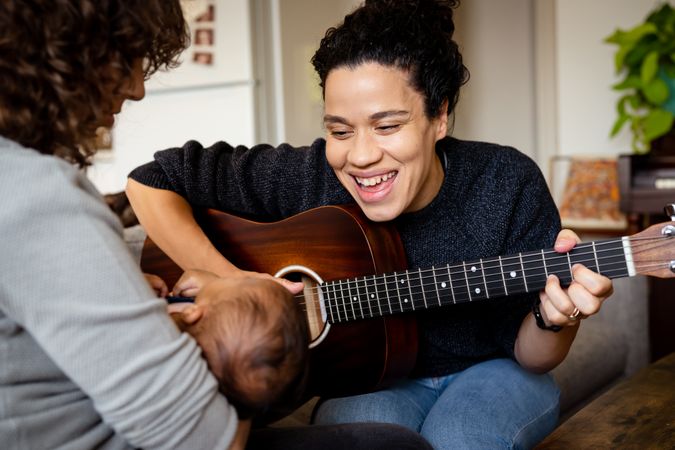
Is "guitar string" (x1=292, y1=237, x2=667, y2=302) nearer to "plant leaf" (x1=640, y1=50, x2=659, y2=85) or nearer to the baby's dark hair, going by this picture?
the baby's dark hair

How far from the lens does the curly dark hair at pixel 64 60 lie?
0.78 m

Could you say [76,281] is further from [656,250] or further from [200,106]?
[200,106]

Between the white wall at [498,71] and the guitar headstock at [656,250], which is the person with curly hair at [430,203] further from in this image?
the white wall at [498,71]

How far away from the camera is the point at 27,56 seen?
0.78m

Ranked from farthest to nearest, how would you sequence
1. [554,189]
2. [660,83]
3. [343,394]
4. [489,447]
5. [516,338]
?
1. [554,189]
2. [660,83]
3. [343,394]
4. [516,338]
5. [489,447]

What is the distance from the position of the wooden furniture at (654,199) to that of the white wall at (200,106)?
162cm

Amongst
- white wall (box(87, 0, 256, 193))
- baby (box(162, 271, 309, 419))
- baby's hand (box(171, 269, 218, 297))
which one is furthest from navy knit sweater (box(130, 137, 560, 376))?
white wall (box(87, 0, 256, 193))

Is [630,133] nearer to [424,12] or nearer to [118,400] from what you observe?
[424,12]

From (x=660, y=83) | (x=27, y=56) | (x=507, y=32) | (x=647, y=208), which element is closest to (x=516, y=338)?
(x=27, y=56)

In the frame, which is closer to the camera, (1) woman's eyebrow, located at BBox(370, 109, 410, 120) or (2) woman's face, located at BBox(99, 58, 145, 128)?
(2) woman's face, located at BBox(99, 58, 145, 128)

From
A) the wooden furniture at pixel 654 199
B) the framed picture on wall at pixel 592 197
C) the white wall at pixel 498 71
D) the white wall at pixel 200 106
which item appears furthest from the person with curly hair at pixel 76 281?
the white wall at pixel 498 71

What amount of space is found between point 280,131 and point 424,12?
1.89m

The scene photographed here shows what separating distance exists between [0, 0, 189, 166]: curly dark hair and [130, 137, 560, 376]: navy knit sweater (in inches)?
28.6

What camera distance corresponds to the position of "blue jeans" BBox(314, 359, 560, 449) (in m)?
1.32
